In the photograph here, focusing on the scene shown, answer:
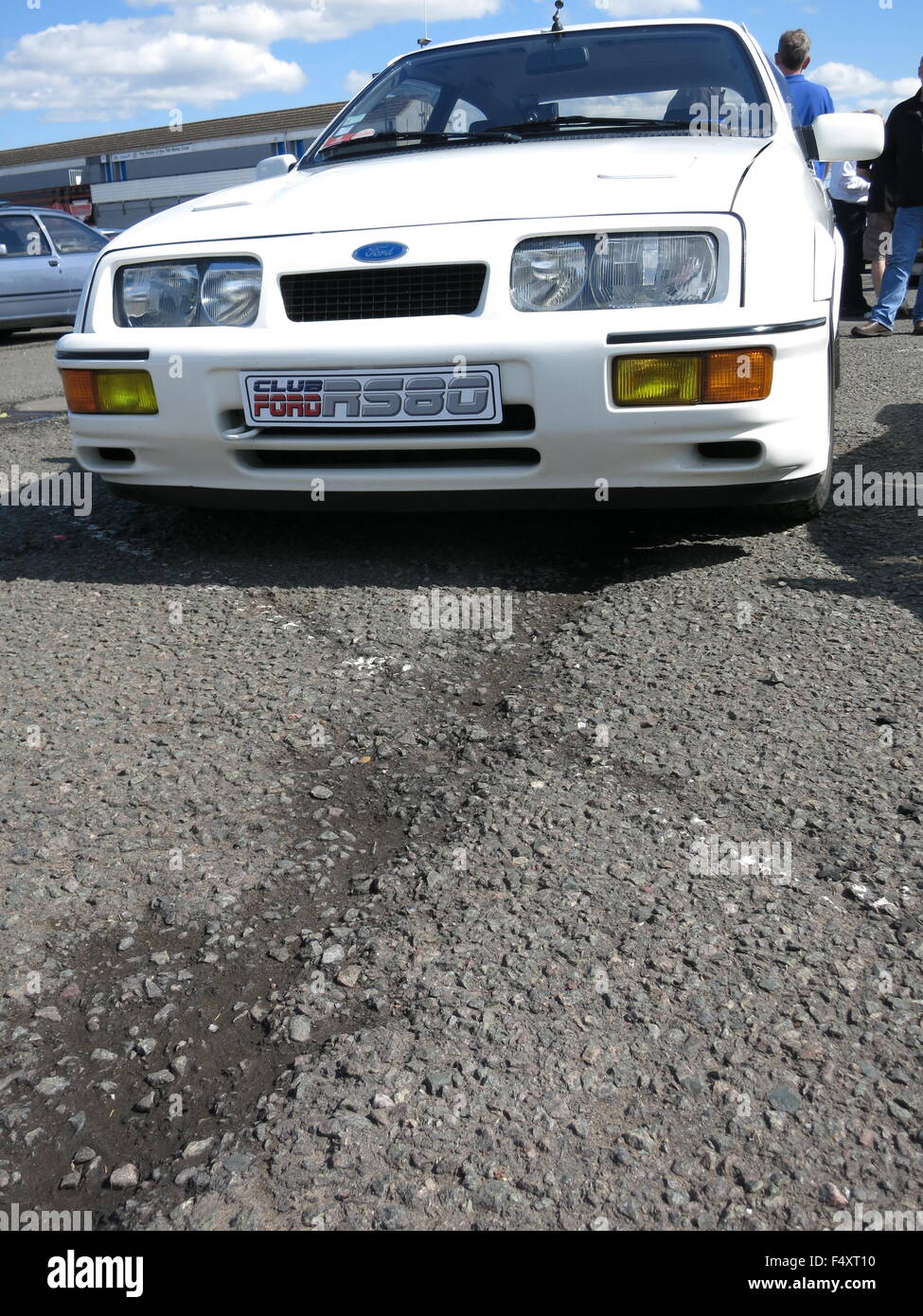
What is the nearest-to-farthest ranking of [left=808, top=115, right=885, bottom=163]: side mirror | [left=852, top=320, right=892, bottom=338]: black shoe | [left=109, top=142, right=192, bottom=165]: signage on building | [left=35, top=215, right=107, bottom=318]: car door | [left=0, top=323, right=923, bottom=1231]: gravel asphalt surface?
[left=0, top=323, right=923, bottom=1231]: gravel asphalt surface → [left=808, top=115, right=885, bottom=163]: side mirror → [left=852, top=320, right=892, bottom=338]: black shoe → [left=35, top=215, right=107, bottom=318]: car door → [left=109, top=142, right=192, bottom=165]: signage on building

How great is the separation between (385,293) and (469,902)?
5.72ft

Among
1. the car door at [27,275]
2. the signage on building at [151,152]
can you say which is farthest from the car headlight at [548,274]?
the signage on building at [151,152]

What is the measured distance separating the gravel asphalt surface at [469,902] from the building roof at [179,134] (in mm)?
24278

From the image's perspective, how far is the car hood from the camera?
107 inches

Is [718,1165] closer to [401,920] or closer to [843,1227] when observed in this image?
[843,1227]

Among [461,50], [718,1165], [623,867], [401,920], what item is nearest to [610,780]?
[623,867]

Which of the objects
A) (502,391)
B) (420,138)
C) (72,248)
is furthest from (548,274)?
(72,248)

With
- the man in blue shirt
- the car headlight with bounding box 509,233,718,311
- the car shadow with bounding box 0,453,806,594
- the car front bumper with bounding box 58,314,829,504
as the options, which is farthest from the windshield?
the man in blue shirt

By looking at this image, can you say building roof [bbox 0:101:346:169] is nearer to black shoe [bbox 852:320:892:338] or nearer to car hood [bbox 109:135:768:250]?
black shoe [bbox 852:320:892:338]

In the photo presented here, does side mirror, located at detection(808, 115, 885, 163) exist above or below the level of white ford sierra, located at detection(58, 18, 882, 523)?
above

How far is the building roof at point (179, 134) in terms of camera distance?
27.2 meters

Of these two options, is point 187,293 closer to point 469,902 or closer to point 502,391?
point 502,391

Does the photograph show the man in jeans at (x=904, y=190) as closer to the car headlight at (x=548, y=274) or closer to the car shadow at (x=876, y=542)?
the car shadow at (x=876, y=542)
